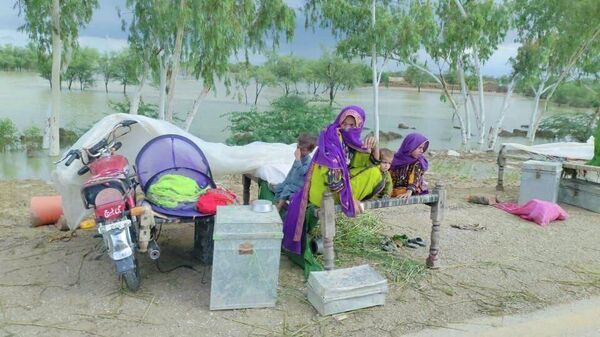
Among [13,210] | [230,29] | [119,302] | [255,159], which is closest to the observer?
[119,302]

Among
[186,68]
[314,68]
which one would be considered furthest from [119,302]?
[314,68]

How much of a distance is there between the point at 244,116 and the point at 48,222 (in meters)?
9.65

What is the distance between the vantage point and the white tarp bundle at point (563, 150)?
7.76m

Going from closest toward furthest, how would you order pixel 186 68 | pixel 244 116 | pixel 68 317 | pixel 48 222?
pixel 68 317 < pixel 48 222 < pixel 186 68 < pixel 244 116

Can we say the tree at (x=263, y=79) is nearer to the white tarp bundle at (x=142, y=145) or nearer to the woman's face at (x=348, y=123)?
the white tarp bundle at (x=142, y=145)

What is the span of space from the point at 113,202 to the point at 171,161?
97cm

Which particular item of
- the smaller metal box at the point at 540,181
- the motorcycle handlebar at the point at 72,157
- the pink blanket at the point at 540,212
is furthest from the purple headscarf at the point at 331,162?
the smaller metal box at the point at 540,181

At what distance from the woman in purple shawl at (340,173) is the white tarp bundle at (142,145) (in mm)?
707

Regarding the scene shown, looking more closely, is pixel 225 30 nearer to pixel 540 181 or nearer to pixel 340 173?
pixel 540 181

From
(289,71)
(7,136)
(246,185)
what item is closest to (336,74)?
(289,71)

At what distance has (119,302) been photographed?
3.52 m

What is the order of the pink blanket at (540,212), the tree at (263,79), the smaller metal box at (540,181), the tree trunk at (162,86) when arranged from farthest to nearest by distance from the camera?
the tree at (263,79) → the tree trunk at (162,86) → the smaller metal box at (540,181) → the pink blanket at (540,212)

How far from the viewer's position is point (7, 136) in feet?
50.3

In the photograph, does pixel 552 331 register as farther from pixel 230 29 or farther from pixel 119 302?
pixel 230 29
